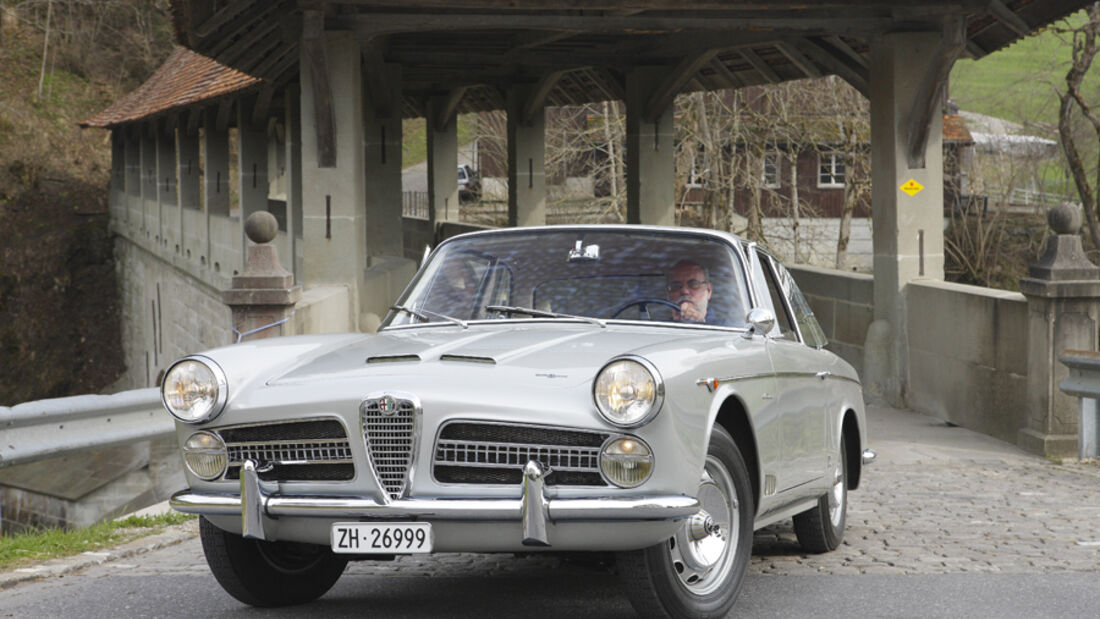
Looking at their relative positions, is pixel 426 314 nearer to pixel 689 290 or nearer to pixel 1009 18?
pixel 689 290

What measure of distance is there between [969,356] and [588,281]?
7.77 m

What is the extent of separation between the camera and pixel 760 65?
21.4 m

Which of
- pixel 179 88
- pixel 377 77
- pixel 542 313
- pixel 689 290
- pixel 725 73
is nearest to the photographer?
pixel 542 313

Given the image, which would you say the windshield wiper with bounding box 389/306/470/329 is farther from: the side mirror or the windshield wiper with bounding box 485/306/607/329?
the side mirror

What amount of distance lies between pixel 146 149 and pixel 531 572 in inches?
1557

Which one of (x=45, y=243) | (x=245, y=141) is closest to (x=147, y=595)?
(x=245, y=141)

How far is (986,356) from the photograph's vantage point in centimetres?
1251

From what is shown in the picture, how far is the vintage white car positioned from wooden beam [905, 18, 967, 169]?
31.1ft

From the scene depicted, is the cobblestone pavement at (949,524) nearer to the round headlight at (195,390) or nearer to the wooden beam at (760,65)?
the round headlight at (195,390)

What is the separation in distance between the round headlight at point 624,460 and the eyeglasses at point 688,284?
1.50 metres

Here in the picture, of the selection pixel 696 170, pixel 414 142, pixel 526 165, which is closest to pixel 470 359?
pixel 526 165

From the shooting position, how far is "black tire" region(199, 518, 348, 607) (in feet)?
17.4

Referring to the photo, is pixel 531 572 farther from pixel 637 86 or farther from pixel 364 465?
pixel 637 86

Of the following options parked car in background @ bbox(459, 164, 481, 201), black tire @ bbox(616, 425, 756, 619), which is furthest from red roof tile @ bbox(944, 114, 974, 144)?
black tire @ bbox(616, 425, 756, 619)
